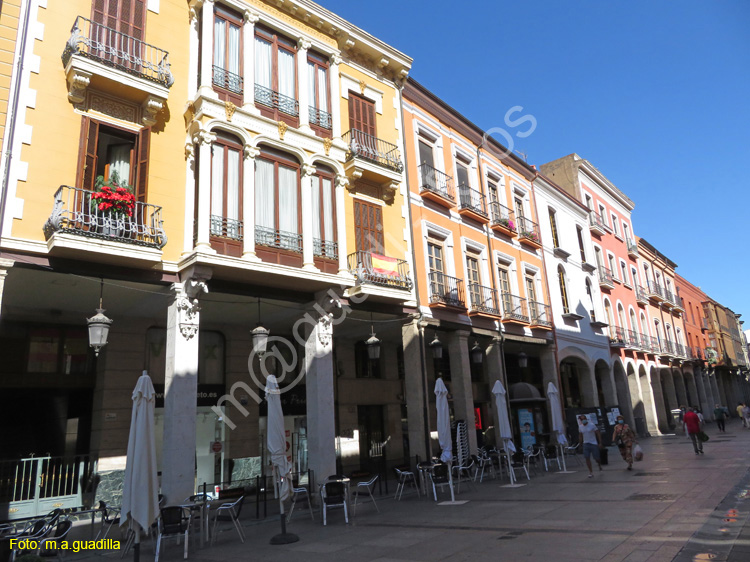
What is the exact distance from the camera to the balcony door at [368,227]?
1700 centimetres

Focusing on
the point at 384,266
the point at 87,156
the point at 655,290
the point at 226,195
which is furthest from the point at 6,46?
the point at 655,290

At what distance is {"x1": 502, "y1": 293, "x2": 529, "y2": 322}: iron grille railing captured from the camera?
74.6ft

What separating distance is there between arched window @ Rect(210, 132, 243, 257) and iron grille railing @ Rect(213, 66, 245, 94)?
4.74 ft

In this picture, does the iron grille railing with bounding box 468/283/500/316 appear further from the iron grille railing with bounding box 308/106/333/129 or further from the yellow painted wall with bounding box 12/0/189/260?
the yellow painted wall with bounding box 12/0/189/260

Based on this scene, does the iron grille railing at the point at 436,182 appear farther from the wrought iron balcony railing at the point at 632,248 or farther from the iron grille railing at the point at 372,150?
the wrought iron balcony railing at the point at 632,248

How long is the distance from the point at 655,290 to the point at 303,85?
120 ft

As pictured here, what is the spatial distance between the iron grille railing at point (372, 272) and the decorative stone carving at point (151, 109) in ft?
21.5

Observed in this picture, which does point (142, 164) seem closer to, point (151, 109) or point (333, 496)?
point (151, 109)

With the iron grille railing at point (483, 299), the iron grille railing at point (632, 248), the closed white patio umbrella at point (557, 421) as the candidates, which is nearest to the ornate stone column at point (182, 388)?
the iron grille railing at point (483, 299)

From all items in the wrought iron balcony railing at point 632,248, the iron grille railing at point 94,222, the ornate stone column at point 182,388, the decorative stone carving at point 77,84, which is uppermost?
the wrought iron balcony railing at point 632,248

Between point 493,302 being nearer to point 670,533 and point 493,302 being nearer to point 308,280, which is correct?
point 308,280

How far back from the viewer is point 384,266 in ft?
54.7

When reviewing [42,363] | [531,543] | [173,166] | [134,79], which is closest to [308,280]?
[173,166]

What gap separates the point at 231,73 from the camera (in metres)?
14.3
